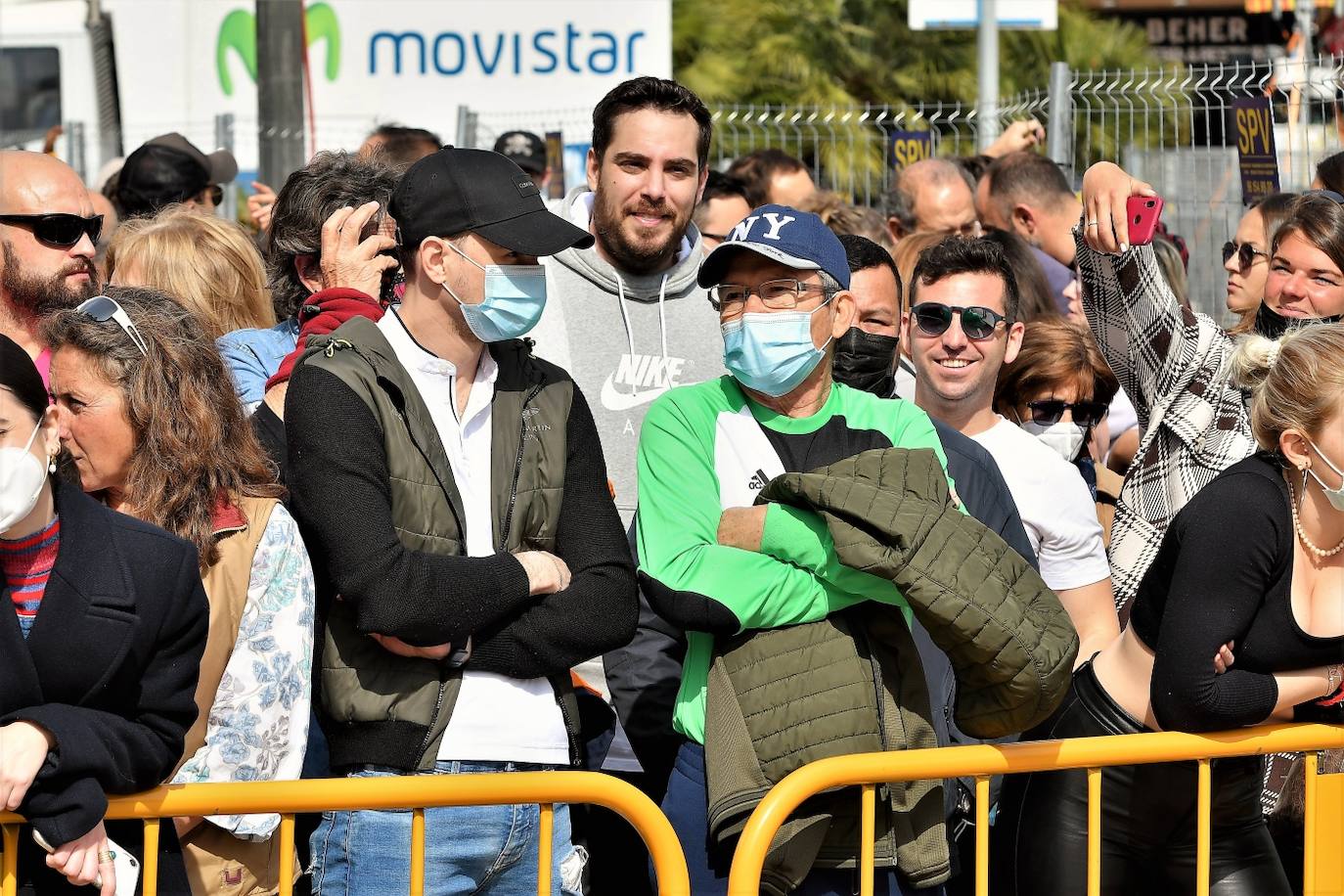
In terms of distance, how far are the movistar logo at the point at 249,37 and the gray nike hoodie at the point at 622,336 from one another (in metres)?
8.64

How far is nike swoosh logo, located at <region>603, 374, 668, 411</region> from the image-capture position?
14.4 ft

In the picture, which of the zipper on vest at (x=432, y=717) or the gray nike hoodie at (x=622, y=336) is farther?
the gray nike hoodie at (x=622, y=336)

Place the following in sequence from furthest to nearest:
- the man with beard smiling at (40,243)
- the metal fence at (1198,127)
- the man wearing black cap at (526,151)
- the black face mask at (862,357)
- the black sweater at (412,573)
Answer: the man wearing black cap at (526,151)
the metal fence at (1198,127)
the black face mask at (862,357)
the man with beard smiling at (40,243)
the black sweater at (412,573)

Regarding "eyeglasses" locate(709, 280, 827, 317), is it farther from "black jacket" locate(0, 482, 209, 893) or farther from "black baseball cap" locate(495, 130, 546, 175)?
"black baseball cap" locate(495, 130, 546, 175)

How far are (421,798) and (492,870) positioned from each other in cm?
38

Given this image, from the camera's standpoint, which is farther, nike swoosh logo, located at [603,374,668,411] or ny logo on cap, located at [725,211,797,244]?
nike swoosh logo, located at [603,374,668,411]

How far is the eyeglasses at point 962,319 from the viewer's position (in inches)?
168

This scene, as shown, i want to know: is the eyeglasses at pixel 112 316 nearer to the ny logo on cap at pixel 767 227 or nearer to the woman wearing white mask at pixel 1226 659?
the ny logo on cap at pixel 767 227

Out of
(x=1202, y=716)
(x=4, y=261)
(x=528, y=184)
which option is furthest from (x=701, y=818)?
(x=4, y=261)

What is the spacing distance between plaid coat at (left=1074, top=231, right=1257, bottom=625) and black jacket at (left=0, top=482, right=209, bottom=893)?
260 centimetres

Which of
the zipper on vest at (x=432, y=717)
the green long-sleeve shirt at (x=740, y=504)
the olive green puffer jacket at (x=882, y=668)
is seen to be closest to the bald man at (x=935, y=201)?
the green long-sleeve shirt at (x=740, y=504)

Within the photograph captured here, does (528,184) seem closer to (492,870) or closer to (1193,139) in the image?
(492,870)

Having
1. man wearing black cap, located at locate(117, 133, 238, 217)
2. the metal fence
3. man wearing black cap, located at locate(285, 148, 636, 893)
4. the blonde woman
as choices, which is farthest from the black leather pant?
the metal fence

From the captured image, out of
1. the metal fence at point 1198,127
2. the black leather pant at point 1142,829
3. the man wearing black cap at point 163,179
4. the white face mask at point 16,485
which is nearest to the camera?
the white face mask at point 16,485
